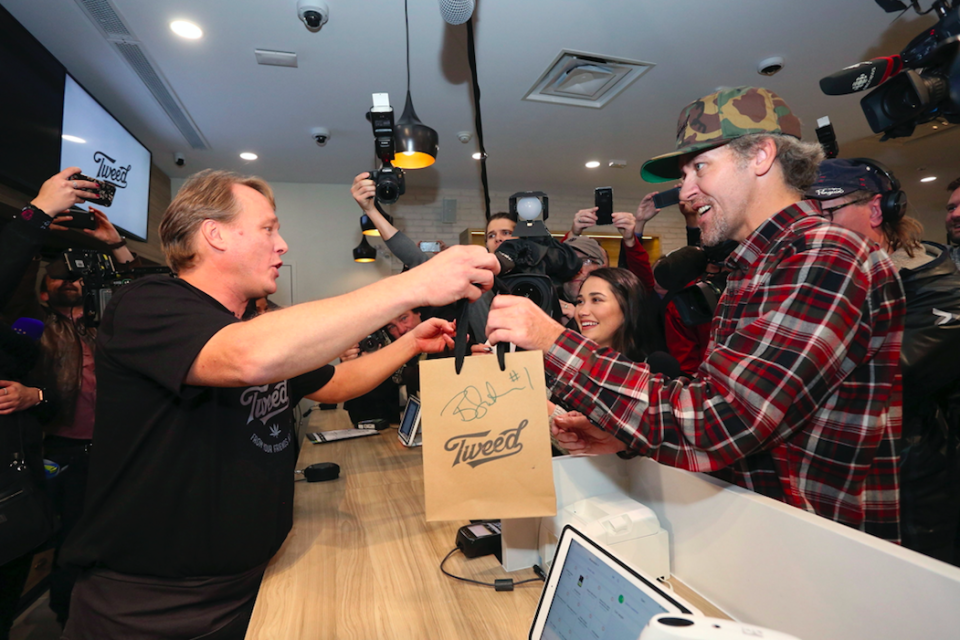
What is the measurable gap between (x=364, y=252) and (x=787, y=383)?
4.74m

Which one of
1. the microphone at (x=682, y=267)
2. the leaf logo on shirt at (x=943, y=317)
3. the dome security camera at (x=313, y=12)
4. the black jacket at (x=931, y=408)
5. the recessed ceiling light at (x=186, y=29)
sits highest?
the recessed ceiling light at (x=186, y=29)

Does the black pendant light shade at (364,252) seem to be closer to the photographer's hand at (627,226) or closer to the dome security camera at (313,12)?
the dome security camera at (313,12)

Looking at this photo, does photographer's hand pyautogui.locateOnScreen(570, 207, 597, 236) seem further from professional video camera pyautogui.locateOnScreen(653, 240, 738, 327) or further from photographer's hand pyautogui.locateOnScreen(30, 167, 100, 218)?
photographer's hand pyautogui.locateOnScreen(30, 167, 100, 218)

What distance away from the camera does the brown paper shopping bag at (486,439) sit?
700 millimetres

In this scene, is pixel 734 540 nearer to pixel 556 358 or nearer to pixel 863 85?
pixel 556 358

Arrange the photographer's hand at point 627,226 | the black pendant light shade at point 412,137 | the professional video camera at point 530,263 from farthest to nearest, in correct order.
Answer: the photographer's hand at point 627,226 → the black pendant light shade at point 412,137 → the professional video camera at point 530,263

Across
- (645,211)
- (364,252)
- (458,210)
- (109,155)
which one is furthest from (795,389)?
(458,210)

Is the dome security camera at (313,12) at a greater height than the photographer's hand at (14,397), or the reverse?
the dome security camera at (313,12)

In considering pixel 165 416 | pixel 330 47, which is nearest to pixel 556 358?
pixel 165 416

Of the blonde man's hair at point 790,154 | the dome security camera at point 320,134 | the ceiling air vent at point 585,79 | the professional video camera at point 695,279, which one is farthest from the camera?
the dome security camera at point 320,134

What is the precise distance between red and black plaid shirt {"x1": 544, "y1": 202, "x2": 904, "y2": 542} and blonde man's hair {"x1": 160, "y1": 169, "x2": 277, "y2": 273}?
84 centimetres

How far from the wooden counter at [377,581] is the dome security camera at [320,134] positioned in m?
3.17

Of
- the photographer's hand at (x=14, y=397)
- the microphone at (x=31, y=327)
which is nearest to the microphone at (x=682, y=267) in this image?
the photographer's hand at (x=14, y=397)

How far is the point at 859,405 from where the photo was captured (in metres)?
0.77
